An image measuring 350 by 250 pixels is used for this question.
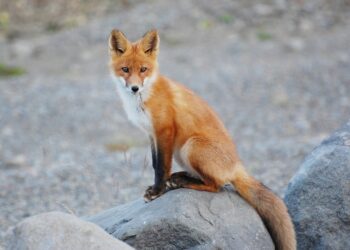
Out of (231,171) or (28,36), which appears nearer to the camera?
(231,171)

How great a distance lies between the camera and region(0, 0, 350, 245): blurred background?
12.1m

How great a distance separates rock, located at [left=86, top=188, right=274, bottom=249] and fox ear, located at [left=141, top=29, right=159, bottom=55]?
1463mm

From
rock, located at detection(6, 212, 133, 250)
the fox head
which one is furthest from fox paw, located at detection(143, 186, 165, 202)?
rock, located at detection(6, 212, 133, 250)

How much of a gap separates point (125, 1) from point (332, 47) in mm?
7705

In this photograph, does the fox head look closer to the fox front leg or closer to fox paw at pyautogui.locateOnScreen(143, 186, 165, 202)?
the fox front leg

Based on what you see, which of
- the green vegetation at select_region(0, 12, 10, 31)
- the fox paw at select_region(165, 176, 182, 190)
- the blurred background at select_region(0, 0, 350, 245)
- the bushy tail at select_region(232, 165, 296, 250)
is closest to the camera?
the bushy tail at select_region(232, 165, 296, 250)

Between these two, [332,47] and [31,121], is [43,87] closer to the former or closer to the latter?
[31,121]

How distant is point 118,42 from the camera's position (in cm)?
708

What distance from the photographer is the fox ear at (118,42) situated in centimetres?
704

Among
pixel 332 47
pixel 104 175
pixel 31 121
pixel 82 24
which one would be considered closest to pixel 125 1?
pixel 82 24

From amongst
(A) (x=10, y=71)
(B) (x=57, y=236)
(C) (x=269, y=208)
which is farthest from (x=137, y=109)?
(A) (x=10, y=71)

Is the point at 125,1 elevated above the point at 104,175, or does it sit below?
above

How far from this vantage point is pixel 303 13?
23344 millimetres

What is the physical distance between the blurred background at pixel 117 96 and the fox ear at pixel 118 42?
102 inches
